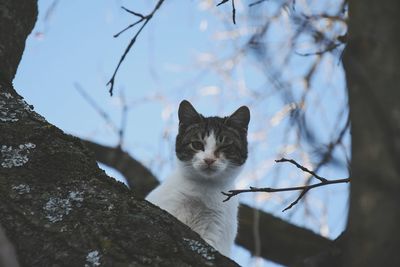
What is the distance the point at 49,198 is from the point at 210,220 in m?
2.08

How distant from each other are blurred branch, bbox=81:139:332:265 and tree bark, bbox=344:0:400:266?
2886mm

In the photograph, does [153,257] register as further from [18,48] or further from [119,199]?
[18,48]

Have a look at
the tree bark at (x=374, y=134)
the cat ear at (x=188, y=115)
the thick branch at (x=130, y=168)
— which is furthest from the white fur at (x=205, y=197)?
the tree bark at (x=374, y=134)

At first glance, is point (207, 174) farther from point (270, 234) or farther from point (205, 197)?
point (270, 234)

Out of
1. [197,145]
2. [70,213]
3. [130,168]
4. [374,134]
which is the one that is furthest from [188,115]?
[374,134]

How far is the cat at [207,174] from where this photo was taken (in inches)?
138

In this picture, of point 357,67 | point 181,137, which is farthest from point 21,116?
point 181,137

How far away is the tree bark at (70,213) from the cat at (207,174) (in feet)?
5.95

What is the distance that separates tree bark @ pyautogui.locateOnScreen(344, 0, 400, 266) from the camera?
71cm

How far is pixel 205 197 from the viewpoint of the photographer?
367cm

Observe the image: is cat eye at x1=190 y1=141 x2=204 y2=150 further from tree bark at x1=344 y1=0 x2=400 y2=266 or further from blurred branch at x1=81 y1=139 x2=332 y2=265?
tree bark at x1=344 y1=0 x2=400 y2=266

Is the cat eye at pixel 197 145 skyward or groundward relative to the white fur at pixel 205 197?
skyward

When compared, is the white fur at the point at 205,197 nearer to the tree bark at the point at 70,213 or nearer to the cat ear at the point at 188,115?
the cat ear at the point at 188,115

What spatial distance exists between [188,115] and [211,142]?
337 mm
